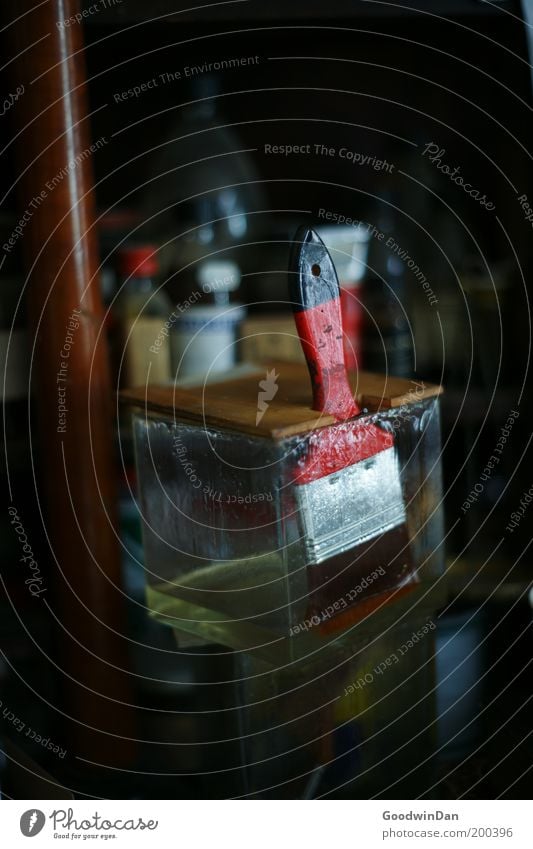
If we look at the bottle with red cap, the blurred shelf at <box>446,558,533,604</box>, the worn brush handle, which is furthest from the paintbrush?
the bottle with red cap

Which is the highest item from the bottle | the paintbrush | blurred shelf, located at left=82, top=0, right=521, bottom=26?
blurred shelf, located at left=82, top=0, right=521, bottom=26

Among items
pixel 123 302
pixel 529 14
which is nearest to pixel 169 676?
pixel 123 302

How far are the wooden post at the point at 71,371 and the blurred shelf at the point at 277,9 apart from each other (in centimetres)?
8

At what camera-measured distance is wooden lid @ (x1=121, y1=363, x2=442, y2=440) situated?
12.6 inches

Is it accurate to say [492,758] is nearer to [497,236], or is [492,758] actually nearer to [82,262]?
[82,262]

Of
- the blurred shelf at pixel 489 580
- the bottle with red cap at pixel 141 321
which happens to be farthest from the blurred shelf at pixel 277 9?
the blurred shelf at pixel 489 580

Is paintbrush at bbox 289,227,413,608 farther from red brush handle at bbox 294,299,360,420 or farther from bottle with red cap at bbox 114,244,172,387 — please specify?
bottle with red cap at bbox 114,244,172,387

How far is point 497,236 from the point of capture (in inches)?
29.2

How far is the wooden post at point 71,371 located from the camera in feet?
1.36

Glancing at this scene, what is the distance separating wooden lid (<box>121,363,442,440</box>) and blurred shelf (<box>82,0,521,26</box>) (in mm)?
233

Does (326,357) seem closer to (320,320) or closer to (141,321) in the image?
(320,320)

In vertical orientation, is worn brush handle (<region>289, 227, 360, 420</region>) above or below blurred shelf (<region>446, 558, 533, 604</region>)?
above

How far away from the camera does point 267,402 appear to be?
0.35 meters

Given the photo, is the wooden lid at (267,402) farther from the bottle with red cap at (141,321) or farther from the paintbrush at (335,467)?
the bottle with red cap at (141,321)
